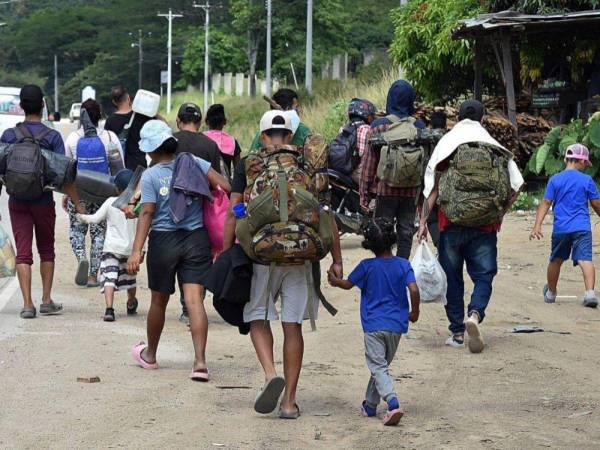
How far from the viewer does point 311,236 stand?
7.43m

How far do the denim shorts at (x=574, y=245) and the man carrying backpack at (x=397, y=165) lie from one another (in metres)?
1.50

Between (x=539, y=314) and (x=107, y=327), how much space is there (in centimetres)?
388

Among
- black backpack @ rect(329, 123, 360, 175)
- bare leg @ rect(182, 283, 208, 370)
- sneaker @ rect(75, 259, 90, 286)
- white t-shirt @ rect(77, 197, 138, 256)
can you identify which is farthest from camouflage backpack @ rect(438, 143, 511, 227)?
sneaker @ rect(75, 259, 90, 286)

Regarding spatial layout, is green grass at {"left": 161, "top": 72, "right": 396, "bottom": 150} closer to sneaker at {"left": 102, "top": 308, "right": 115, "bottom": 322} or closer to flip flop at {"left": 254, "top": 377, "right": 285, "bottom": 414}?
sneaker at {"left": 102, "top": 308, "right": 115, "bottom": 322}

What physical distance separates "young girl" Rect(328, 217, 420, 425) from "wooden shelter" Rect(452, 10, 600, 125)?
1242 centimetres

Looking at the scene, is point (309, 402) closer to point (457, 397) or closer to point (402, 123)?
point (457, 397)

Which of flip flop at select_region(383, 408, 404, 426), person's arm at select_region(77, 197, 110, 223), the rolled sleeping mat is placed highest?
the rolled sleeping mat

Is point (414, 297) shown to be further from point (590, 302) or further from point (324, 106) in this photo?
point (324, 106)

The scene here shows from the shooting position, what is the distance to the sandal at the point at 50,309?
38.4ft

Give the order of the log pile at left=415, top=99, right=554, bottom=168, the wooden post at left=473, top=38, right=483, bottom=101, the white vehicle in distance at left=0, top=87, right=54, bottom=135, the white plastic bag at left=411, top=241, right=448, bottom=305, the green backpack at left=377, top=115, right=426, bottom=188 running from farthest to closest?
the white vehicle in distance at left=0, top=87, right=54, bottom=135 < the wooden post at left=473, top=38, right=483, bottom=101 < the log pile at left=415, top=99, right=554, bottom=168 < the green backpack at left=377, top=115, right=426, bottom=188 < the white plastic bag at left=411, top=241, right=448, bottom=305

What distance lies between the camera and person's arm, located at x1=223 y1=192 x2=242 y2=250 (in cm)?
788

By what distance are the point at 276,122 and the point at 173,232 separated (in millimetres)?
1447

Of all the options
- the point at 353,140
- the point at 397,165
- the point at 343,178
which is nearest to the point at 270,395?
the point at 397,165

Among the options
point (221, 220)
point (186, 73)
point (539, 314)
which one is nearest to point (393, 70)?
point (539, 314)
